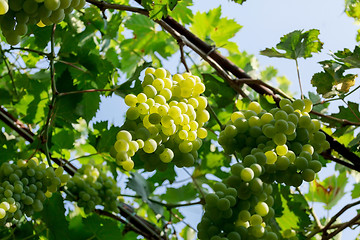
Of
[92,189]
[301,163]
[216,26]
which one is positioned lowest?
[301,163]

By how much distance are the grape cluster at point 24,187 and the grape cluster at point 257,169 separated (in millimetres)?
526

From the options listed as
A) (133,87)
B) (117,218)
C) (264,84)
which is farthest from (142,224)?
(264,84)

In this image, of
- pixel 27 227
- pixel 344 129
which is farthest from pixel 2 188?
pixel 344 129

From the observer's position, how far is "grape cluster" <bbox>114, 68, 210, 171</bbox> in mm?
902

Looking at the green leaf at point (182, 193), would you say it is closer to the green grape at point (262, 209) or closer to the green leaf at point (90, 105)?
the green leaf at point (90, 105)

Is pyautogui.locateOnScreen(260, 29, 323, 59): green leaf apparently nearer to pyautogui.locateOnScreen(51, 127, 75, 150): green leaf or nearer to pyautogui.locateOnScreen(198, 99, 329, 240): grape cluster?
pyautogui.locateOnScreen(198, 99, 329, 240): grape cluster

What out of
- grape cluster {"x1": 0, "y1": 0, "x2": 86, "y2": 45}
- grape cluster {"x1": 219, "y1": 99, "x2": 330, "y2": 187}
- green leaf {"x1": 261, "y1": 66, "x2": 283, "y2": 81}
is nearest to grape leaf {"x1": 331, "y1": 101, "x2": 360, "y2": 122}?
grape cluster {"x1": 219, "y1": 99, "x2": 330, "y2": 187}

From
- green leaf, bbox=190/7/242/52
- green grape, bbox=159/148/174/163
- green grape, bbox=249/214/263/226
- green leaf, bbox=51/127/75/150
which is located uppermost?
green leaf, bbox=190/7/242/52

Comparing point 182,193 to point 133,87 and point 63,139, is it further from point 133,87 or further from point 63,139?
point 133,87

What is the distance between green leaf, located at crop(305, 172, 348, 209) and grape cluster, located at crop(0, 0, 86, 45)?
164 centimetres

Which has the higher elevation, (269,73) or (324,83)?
(269,73)

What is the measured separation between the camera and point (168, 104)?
1002 millimetres

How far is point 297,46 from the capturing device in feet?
4.51

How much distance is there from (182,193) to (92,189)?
568 mm
